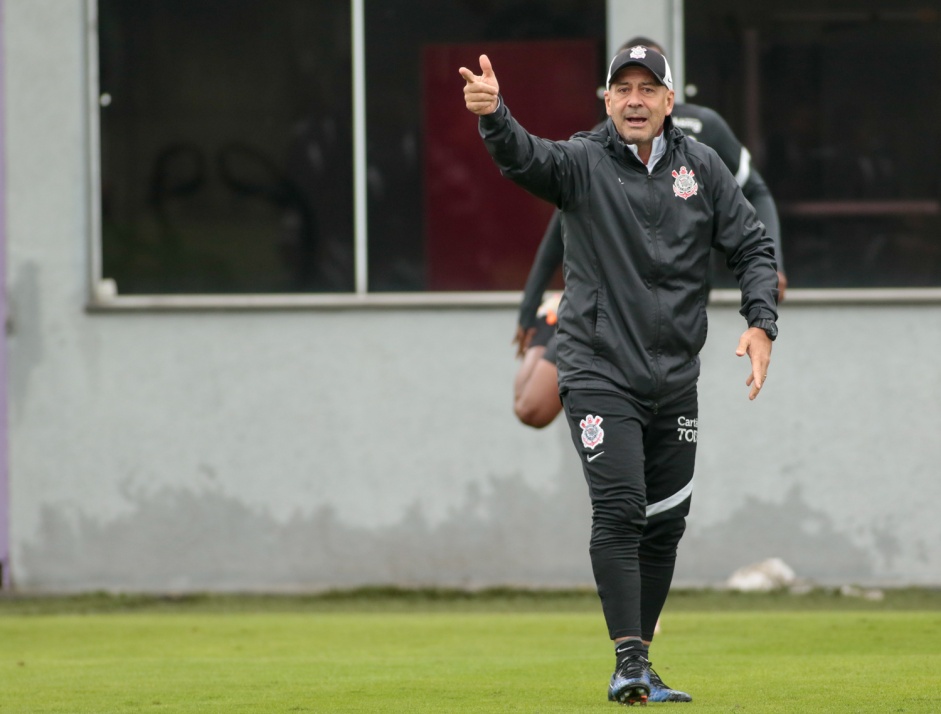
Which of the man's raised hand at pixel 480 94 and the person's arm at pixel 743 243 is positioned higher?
the man's raised hand at pixel 480 94

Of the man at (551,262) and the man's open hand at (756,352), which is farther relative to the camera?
the man at (551,262)

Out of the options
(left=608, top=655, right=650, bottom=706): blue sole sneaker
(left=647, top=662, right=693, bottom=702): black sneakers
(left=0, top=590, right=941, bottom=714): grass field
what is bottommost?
(left=0, top=590, right=941, bottom=714): grass field

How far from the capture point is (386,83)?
36.0 ft

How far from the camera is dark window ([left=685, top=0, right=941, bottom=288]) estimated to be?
35.4 ft

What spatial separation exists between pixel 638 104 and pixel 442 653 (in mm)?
2713

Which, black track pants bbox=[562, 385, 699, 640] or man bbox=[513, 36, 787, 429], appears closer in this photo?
black track pants bbox=[562, 385, 699, 640]

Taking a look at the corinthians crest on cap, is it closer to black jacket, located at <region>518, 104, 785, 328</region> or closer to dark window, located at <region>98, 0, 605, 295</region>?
black jacket, located at <region>518, 104, 785, 328</region>

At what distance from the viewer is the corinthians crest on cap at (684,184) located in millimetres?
5133

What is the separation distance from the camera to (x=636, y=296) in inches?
199

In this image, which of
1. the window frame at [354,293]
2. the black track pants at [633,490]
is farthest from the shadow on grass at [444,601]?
the black track pants at [633,490]

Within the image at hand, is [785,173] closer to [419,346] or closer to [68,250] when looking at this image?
[419,346]

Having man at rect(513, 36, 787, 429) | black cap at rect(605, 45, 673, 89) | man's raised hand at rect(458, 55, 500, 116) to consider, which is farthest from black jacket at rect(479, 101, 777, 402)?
man at rect(513, 36, 787, 429)

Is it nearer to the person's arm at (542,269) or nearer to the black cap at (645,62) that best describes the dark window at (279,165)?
the person's arm at (542,269)

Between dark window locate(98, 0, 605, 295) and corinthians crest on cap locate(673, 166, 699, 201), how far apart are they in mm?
5864
